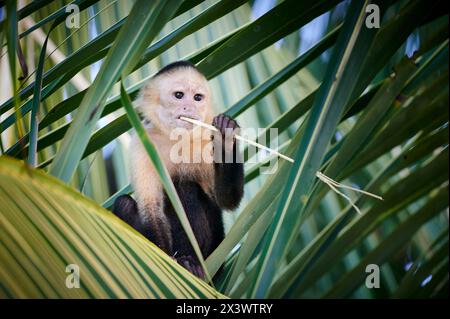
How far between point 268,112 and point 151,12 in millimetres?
1348

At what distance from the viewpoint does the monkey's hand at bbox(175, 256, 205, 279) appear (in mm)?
2172

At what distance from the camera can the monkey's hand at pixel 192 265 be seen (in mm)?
2172

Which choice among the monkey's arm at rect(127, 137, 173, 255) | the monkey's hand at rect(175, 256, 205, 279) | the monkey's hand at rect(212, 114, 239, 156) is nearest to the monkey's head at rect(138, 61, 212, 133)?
the monkey's arm at rect(127, 137, 173, 255)

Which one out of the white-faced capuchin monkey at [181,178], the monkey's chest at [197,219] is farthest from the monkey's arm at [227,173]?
the monkey's chest at [197,219]

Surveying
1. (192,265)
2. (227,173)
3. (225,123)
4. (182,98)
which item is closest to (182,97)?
(182,98)

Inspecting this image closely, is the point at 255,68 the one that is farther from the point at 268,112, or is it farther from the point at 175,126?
the point at 175,126

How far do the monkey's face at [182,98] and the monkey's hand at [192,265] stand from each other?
0.58m

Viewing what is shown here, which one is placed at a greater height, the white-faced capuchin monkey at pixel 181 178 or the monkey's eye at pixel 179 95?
the monkey's eye at pixel 179 95

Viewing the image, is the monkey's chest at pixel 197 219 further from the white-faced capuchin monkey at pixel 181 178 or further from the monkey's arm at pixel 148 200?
the monkey's arm at pixel 148 200

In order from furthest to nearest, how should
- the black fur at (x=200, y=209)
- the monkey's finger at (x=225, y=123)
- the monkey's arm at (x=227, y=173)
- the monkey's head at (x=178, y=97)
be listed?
the monkey's head at (x=178, y=97), the black fur at (x=200, y=209), the monkey's arm at (x=227, y=173), the monkey's finger at (x=225, y=123)

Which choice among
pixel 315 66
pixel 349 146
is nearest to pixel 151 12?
pixel 349 146

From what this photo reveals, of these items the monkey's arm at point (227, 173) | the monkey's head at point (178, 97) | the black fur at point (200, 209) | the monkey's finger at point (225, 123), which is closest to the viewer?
the monkey's finger at point (225, 123)
